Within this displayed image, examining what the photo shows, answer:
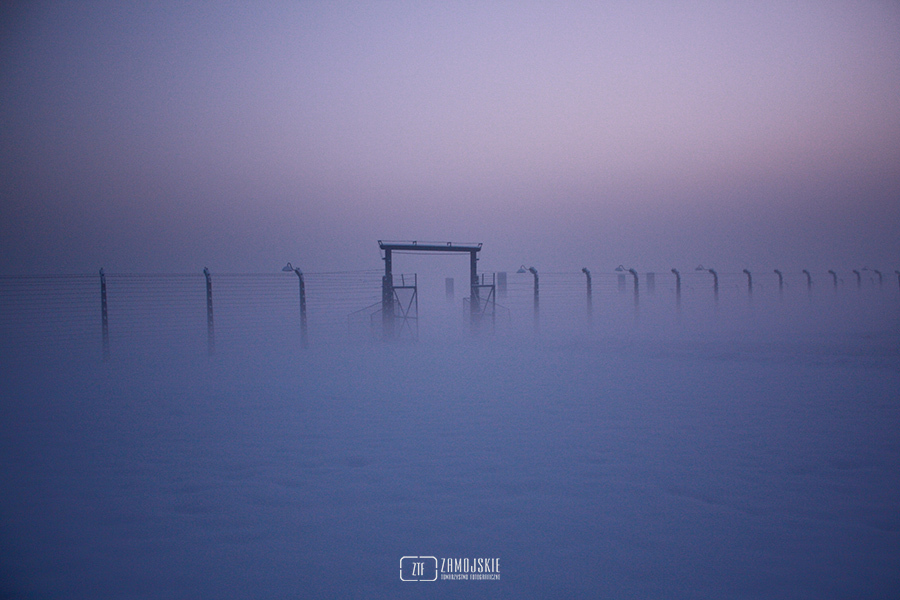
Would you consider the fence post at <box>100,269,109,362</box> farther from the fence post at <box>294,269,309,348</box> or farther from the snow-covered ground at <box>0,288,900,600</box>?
the fence post at <box>294,269,309,348</box>

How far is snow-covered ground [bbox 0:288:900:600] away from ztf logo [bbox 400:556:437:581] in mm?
Answer: 42

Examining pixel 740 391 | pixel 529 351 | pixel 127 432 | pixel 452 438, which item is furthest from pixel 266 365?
pixel 740 391

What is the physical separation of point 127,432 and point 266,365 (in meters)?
5.24

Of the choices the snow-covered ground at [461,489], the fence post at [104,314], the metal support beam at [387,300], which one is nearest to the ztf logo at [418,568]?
the snow-covered ground at [461,489]

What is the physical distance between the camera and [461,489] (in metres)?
3.63

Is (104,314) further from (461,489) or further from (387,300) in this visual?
(461,489)

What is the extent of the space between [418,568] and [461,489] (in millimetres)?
954

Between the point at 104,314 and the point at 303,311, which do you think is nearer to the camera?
the point at 104,314

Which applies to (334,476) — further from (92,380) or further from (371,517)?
(92,380)

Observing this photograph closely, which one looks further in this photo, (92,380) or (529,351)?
(529,351)

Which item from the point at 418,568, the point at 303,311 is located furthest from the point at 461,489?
the point at 303,311

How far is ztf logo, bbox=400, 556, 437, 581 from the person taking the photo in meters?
2.65

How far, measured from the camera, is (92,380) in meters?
8.67

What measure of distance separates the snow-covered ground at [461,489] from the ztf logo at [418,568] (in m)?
0.04
